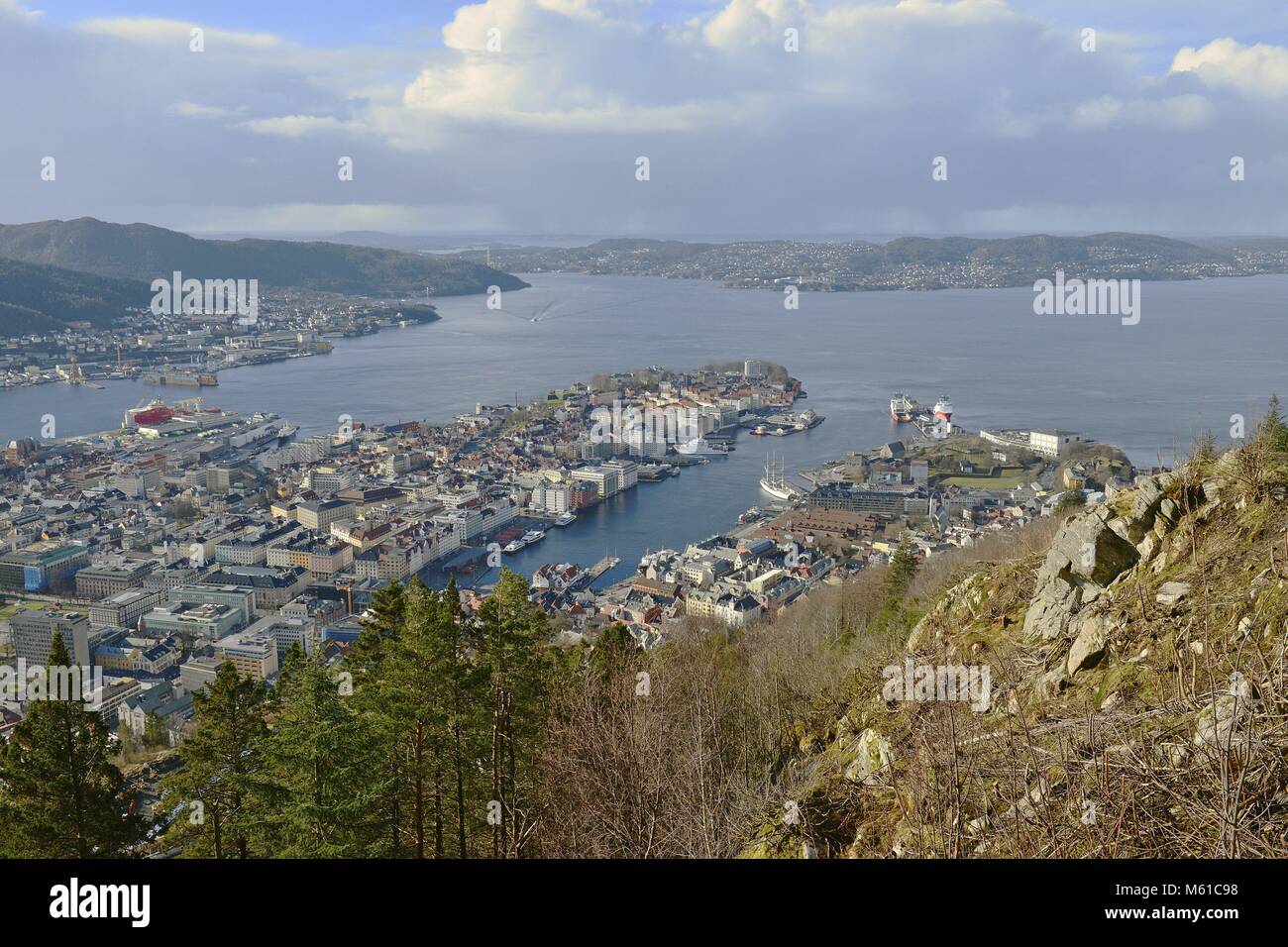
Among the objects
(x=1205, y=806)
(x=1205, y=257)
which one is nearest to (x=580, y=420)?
(x=1205, y=806)

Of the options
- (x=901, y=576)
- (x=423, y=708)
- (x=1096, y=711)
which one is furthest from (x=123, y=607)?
(x=1096, y=711)

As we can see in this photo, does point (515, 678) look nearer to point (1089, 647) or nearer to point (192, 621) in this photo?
point (1089, 647)

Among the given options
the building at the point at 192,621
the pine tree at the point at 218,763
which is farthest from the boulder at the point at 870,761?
the building at the point at 192,621

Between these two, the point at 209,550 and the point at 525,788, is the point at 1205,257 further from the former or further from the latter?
the point at 525,788

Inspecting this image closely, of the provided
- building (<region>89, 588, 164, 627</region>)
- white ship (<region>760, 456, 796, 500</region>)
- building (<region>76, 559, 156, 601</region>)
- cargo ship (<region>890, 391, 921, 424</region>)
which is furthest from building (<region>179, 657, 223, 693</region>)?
cargo ship (<region>890, 391, 921, 424</region>)

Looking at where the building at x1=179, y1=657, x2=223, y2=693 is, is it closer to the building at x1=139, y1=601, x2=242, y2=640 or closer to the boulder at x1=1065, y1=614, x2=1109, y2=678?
the building at x1=139, y1=601, x2=242, y2=640

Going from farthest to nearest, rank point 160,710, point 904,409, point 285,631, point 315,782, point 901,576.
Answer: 1. point 904,409
2. point 285,631
3. point 160,710
4. point 901,576
5. point 315,782

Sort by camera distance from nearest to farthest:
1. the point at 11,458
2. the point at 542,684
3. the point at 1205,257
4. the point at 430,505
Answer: the point at 542,684, the point at 430,505, the point at 11,458, the point at 1205,257
